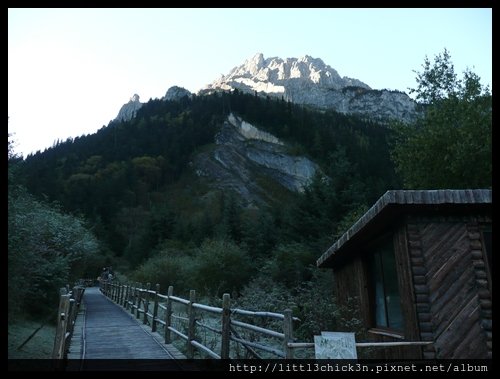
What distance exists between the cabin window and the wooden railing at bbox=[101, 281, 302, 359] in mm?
2307

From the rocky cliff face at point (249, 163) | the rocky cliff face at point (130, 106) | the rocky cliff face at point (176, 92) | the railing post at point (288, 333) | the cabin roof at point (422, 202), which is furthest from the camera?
the rocky cliff face at point (130, 106)

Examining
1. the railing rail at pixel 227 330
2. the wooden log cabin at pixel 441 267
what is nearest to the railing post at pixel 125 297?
the railing rail at pixel 227 330

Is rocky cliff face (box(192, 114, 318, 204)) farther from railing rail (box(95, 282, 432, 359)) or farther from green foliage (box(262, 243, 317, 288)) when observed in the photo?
railing rail (box(95, 282, 432, 359))

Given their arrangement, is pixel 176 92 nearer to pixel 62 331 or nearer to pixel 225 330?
pixel 225 330

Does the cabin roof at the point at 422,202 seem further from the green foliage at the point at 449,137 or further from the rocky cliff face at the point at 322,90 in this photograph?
the rocky cliff face at the point at 322,90

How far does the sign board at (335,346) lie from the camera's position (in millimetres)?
5516

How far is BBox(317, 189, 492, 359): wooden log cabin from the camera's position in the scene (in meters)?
7.21

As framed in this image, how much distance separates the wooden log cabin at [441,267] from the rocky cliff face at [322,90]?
12681 cm

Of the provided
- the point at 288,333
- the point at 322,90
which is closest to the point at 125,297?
the point at 288,333

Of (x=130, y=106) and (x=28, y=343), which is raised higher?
(x=130, y=106)

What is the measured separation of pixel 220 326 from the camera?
13734 millimetres

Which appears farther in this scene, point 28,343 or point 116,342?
point 116,342

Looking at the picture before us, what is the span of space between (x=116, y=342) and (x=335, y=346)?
8.01 m
